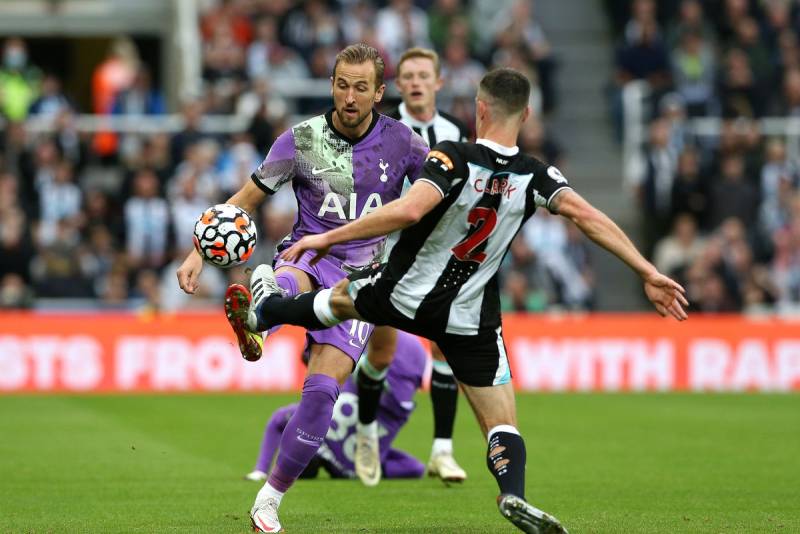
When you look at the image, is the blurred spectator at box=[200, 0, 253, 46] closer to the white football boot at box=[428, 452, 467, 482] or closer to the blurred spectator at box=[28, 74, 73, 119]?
the blurred spectator at box=[28, 74, 73, 119]

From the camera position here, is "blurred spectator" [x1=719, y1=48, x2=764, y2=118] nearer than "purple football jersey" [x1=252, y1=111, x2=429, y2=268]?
No

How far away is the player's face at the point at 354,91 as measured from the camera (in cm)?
799

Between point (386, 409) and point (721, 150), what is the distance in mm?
12604

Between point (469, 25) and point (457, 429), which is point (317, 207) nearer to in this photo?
point (457, 429)

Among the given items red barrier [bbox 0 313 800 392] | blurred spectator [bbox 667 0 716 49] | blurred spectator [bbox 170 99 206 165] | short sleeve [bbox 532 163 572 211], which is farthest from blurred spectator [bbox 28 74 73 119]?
short sleeve [bbox 532 163 572 211]

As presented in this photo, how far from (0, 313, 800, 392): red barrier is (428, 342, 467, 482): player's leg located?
25.3 ft

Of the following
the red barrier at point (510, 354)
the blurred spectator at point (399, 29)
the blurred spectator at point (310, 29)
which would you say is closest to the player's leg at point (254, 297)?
the red barrier at point (510, 354)

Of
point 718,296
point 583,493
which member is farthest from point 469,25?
point 583,493

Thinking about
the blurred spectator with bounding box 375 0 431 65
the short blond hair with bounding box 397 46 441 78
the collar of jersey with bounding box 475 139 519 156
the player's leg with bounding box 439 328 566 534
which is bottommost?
the player's leg with bounding box 439 328 566 534

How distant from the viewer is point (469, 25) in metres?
23.0

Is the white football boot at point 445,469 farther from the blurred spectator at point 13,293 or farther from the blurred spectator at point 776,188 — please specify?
the blurred spectator at point 776,188

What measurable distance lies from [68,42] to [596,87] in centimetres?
930

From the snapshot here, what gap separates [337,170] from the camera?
8266 millimetres

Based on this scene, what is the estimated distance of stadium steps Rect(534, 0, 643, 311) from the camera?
2231cm
